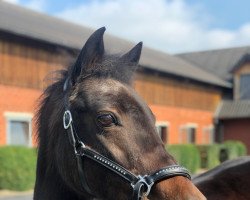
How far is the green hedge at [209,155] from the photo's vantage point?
91.1 feet

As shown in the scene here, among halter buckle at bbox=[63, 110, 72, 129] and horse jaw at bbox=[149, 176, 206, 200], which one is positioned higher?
halter buckle at bbox=[63, 110, 72, 129]

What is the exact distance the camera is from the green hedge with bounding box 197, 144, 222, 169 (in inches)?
1093

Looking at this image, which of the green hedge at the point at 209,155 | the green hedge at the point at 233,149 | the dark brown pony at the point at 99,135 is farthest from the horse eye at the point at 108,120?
the green hedge at the point at 233,149

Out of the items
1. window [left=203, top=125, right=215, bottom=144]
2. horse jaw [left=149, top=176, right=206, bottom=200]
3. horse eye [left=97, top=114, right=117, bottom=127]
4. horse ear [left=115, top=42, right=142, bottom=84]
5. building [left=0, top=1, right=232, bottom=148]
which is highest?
building [left=0, top=1, right=232, bottom=148]

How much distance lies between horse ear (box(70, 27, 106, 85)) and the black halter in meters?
0.18

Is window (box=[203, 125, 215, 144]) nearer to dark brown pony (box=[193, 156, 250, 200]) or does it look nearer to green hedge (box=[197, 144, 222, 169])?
green hedge (box=[197, 144, 222, 169])

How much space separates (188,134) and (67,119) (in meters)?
31.8

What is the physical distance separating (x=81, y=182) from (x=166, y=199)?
0.53m

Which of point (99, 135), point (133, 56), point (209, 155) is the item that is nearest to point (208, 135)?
point (209, 155)

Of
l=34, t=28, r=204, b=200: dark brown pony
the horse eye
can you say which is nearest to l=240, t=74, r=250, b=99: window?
l=34, t=28, r=204, b=200: dark brown pony

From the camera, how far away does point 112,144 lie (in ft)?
8.33

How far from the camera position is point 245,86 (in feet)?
128

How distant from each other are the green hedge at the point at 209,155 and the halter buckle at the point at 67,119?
25.7m

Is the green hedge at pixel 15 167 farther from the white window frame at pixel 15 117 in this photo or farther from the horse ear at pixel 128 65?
the horse ear at pixel 128 65
